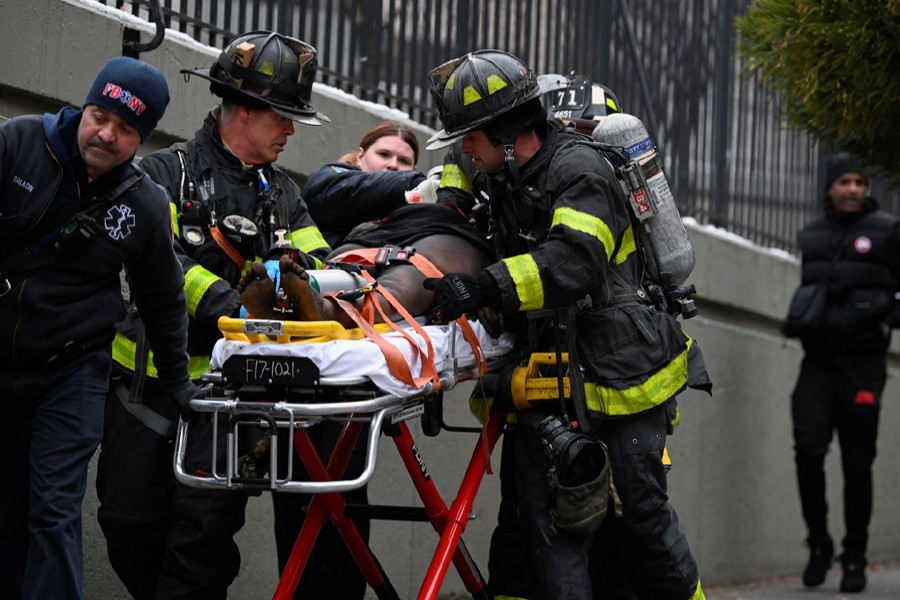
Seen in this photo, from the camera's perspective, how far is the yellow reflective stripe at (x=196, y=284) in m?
4.45

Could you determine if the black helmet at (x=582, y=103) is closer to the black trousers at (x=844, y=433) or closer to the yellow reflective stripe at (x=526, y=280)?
the yellow reflective stripe at (x=526, y=280)

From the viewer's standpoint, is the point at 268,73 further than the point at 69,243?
Yes

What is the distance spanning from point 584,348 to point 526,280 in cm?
43

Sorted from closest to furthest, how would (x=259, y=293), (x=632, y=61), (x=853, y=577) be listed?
(x=259, y=293), (x=853, y=577), (x=632, y=61)

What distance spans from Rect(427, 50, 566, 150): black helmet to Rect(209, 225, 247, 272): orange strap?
0.70 meters

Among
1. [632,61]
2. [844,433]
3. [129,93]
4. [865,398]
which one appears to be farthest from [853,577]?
[129,93]

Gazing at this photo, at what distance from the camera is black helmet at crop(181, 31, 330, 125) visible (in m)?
4.57

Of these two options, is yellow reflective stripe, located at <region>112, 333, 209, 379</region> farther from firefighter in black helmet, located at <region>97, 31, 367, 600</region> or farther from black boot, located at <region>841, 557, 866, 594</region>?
black boot, located at <region>841, 557, 866, 594</region>

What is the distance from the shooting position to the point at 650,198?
15.1ft

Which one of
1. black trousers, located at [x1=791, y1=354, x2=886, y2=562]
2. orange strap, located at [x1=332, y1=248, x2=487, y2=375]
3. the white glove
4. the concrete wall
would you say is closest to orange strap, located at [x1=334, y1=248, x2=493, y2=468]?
orange strap, located at [x1=332, y1=248, x2=487, y2=375]

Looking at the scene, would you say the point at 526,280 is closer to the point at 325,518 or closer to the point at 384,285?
the point at 384,285

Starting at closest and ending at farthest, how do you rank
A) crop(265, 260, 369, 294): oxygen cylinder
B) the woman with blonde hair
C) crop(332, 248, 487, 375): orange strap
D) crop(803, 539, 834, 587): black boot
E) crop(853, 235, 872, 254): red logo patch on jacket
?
crop(265, 260, 369, 294): oxygen cylinder
crop(332, 248, 487, 375): orange strap
the woman with blonde hair
crop(803, 539, 834, 587): black boot
crop(853, 235, 872, 254): red logo patch on jacket

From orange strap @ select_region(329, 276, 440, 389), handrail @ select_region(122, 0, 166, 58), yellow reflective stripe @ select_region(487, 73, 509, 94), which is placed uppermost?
handrail @ select_region(122, 0, 166, 58)

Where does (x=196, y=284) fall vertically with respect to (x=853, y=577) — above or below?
above
